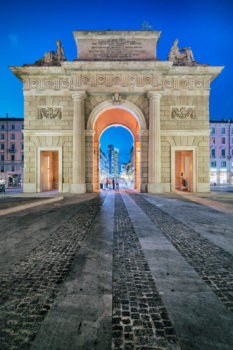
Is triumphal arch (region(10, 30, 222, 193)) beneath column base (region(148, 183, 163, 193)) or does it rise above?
above

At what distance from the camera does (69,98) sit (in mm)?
17844

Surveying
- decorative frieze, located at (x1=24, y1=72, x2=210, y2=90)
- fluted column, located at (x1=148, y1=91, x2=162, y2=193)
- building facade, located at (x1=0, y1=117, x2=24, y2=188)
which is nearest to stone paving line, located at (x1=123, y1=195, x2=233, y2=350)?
fluted column, located at (x1=148, y1=91, x2=162, y2=193)

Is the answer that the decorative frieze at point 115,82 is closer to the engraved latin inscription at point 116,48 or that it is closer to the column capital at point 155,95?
the column capital at point 155,95

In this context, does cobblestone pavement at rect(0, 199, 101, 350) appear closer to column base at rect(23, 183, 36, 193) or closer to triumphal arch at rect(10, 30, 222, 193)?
triumphal arch at rect(10, 30, 222, 193)

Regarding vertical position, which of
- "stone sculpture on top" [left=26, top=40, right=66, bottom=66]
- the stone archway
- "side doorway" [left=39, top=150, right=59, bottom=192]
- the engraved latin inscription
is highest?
the engraved latin inscription

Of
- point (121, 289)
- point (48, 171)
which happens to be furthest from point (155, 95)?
point (121, 289)

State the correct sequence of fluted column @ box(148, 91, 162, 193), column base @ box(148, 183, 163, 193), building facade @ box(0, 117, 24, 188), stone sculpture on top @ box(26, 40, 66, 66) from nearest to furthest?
column base @ box(148, 183, 163, 193) → fluted column @ box(148, 91, 162, 193) → stone sculpture on top @ box(26, 40, 66, 66) → building facade @ box(0, 117, 24, 188)

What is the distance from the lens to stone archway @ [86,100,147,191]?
18.0m

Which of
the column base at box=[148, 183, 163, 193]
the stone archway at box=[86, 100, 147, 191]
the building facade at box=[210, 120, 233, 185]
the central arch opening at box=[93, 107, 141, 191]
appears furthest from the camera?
the building facade at box=[210, 120, 233, 185]

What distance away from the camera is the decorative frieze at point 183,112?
17766mm

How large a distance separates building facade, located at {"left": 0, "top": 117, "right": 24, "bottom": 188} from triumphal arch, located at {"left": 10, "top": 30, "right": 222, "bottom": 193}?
3770cm

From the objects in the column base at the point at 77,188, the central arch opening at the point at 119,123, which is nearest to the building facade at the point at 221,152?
the central arch opening at the point at 119,123

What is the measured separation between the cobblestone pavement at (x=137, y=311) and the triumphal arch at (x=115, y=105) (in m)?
14.3

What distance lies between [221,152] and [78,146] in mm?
48833
